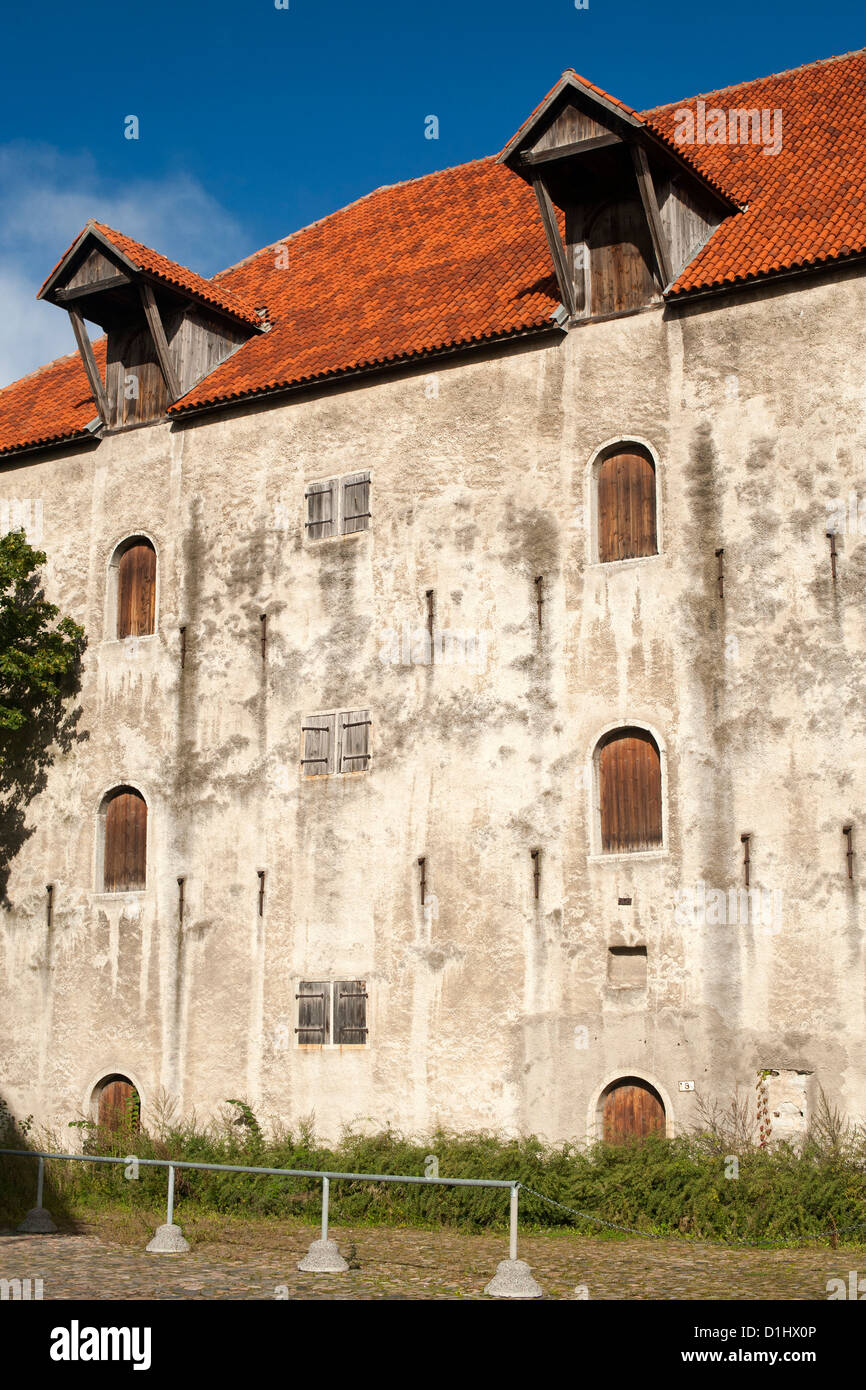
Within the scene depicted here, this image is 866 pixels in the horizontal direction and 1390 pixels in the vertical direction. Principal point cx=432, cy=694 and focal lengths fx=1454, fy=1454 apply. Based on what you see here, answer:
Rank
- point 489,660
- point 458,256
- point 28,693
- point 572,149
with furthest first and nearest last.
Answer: point 28,693 < point 458,256 < point 489,660 < point 572,149

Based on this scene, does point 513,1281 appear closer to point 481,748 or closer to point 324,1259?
point 324,1259

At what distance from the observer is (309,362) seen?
22.8 metres

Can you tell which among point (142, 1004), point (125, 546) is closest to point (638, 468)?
point (125, 546)

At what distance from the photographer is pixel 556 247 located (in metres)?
20.2

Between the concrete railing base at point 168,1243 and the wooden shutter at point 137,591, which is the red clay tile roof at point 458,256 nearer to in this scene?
the wooden shutter at point 137,591

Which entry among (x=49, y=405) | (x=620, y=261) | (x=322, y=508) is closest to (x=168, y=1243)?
(x=322, y=508)

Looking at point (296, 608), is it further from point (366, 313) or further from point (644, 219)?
point (644, 219)

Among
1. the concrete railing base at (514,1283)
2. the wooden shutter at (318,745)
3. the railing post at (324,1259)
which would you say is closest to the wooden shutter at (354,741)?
the wooden shutter at (318,745)

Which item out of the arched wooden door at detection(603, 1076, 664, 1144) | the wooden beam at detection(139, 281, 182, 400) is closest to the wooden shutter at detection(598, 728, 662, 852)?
the arched wooden door at detection(603, 1076, 664, 1144)

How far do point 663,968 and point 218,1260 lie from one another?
21.1ft

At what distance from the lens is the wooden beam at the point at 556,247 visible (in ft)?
66.2

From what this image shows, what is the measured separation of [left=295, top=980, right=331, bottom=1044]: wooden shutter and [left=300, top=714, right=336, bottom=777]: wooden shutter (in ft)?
9.93

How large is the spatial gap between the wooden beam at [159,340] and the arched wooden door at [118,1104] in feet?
36.0

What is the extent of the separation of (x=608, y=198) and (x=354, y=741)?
8594 mm
